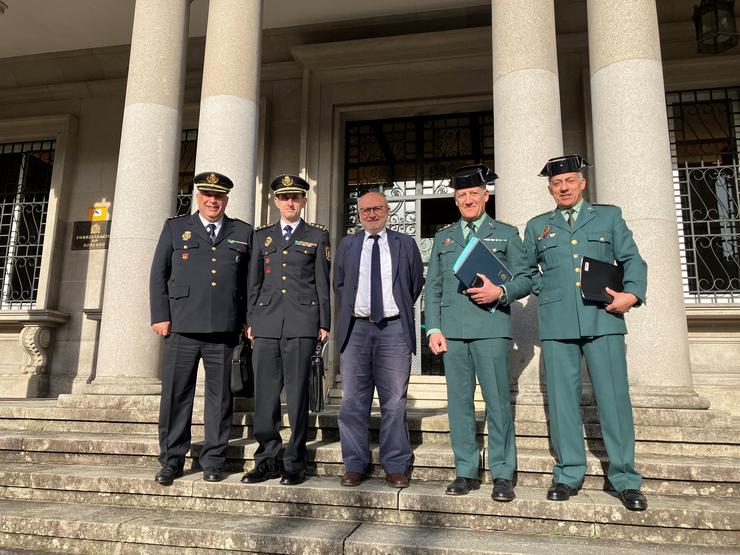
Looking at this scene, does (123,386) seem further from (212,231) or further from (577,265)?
(577,265)

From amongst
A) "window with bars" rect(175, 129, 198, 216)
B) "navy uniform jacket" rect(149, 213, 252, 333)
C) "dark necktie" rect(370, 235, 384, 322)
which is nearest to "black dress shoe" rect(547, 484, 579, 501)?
"dark necktie" rect(370, 235, 384, 322)

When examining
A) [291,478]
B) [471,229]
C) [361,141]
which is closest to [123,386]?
[291,478]

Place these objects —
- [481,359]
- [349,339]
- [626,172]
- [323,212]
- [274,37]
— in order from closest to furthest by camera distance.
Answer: [481,359] → [349,339] → [626,172] → [323,212] → [274,37]

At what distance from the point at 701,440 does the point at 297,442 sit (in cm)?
304

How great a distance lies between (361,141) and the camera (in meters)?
10.4

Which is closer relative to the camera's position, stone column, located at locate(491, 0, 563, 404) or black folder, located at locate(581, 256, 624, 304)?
black folder, located at locate(581, 256, 624, 304)

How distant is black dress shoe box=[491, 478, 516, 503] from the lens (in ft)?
11.9

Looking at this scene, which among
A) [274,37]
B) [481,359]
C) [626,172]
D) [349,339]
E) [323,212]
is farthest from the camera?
[274,37]

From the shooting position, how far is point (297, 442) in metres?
4.20

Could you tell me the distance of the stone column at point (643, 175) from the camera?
5.23m

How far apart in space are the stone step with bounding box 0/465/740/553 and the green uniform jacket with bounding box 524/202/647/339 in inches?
43.0

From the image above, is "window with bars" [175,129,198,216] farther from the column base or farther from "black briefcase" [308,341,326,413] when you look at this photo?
"black briefcase" [308,341,326,413]

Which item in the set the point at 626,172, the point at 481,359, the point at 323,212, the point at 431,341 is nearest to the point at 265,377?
the point at 431,341

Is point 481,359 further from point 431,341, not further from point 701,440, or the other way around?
point 701,440
